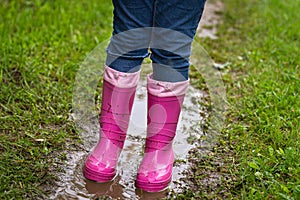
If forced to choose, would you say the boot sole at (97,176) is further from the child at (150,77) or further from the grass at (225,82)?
the grass at (225,82)

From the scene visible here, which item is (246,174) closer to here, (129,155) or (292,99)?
(129,155)

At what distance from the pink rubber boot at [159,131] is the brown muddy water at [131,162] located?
6 cm

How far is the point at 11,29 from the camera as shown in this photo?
3402 millimetres

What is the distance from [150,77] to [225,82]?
108 centimetres

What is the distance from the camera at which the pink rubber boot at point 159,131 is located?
212cm

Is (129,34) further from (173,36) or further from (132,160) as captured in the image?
(132,160)

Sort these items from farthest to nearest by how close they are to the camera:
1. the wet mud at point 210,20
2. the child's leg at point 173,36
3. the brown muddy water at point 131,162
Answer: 1. the wet mud at point 210,20
2. the brown muddy water at point 131,162
3. the child's leg at point 173,36

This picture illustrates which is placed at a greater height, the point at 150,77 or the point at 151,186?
the point at 150,77

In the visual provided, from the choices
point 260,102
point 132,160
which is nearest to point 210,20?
point 260,102

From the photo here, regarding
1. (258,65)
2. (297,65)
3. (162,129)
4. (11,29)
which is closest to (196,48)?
(258,65)

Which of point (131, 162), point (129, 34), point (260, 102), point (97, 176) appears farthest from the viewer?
point (260, 102)

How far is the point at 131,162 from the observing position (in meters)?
2.33

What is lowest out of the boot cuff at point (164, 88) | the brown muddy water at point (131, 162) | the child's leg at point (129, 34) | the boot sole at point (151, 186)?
the brown muddy water at point (131, 162)

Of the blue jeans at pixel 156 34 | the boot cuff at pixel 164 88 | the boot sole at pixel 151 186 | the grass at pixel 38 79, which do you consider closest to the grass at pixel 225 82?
the grass at pixel 38 79
